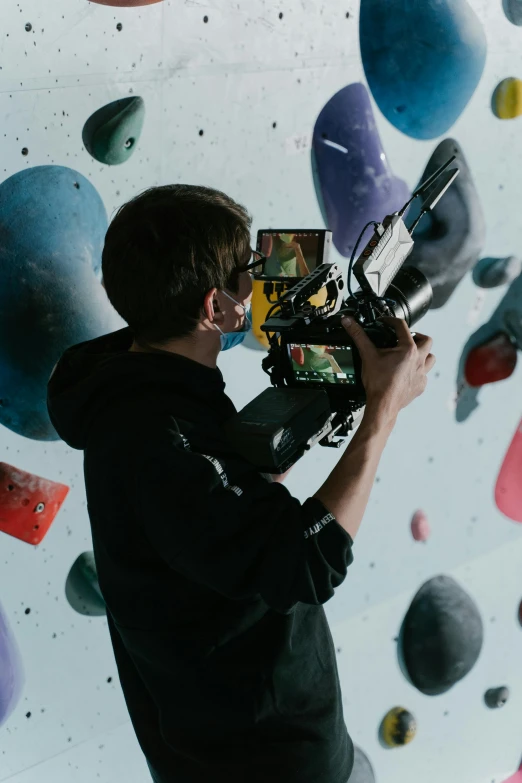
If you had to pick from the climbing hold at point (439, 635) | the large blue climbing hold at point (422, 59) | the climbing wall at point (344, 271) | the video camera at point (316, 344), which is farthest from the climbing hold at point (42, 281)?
the climbing hold at point (439, 635)

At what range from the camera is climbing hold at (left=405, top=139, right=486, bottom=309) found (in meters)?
1.60

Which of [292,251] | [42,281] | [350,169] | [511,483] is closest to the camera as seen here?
[292,251]

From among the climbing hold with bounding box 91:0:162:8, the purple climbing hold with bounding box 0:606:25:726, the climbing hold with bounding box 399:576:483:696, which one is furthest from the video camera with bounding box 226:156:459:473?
the climbing hold with bounding box 399:576:483:696

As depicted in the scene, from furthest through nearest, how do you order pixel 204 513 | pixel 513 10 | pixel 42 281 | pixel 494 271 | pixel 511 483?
1. pixel 511 483
2. pixel 494 271
3. pixel 513 10
4. pixel 42 281
5. pixel 204 513

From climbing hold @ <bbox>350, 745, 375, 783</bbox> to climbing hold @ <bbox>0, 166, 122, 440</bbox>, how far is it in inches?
38.1

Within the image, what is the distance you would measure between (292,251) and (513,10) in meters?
0.93

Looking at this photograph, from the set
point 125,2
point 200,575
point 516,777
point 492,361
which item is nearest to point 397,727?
point 516,777

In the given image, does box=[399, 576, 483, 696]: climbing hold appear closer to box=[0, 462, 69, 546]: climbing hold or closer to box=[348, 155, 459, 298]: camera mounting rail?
box=[0, 462, 69, 546]: climbing hold

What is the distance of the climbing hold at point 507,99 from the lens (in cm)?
163

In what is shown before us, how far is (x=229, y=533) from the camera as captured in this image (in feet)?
2.43

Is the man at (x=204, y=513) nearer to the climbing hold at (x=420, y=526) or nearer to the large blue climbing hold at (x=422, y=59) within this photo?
the large blue climbing hold at (x=422, y=59)

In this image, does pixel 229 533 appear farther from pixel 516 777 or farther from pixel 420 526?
pixel 516 777

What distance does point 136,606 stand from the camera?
83 centimetres

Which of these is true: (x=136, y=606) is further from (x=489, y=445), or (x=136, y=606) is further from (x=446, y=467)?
(x=489, y=445)
